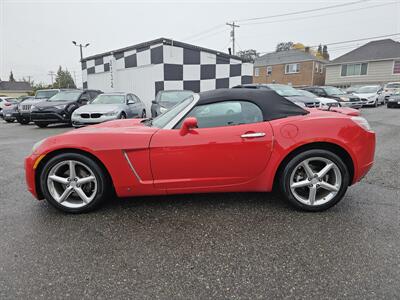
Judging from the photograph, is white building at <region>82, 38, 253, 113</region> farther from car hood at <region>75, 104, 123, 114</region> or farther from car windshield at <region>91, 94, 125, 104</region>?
car hood at <region>75, 104, 123, 114</region>

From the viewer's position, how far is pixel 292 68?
1192 inches

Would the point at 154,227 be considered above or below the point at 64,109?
below

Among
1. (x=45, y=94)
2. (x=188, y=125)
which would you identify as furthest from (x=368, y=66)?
(x=188, y=125)

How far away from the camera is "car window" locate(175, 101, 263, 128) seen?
7.84 ft

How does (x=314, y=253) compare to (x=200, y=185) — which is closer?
(x=314, y=253)

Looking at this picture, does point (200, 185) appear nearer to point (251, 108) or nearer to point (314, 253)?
point (251, 108)

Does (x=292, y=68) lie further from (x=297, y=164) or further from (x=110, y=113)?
(x=297, y=164)

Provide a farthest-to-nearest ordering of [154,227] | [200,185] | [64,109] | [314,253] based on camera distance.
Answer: [64,109]
[200,185]
[154,227]
[314,253]

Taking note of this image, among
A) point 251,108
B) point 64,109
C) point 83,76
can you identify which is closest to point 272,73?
point 83,76

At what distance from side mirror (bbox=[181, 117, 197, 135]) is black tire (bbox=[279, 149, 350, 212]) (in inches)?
36.7

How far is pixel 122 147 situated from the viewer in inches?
90.2

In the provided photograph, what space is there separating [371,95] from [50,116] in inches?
620

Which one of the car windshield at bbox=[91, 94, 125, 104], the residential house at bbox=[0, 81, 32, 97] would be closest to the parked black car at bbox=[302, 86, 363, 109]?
the car windshield at bbox=[91, 94, 125, 104]

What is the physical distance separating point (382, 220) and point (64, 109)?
875 centimetres
